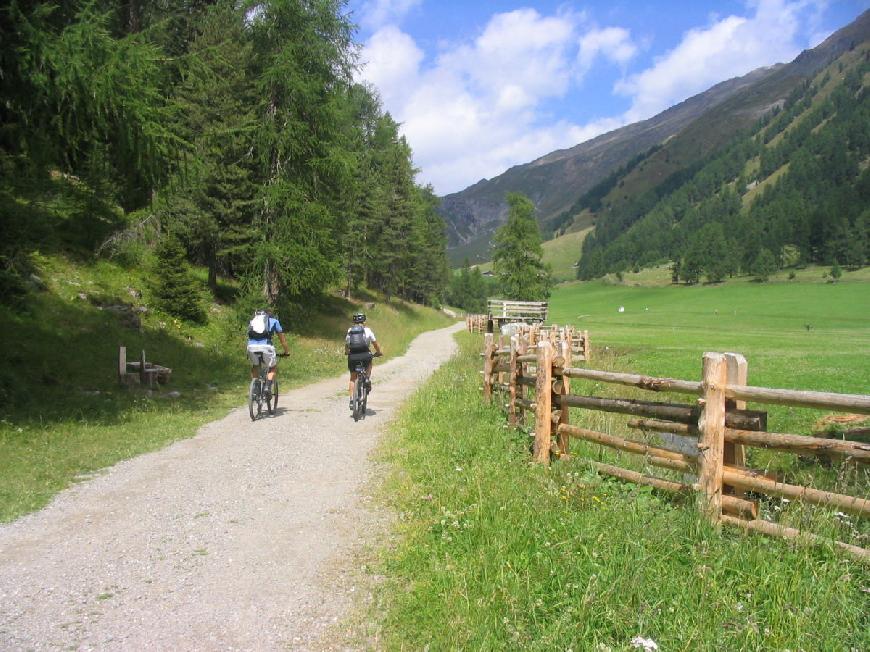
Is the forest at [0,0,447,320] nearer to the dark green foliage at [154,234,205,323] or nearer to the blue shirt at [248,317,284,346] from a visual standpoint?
the dark green foliage at [154,234,205,323]

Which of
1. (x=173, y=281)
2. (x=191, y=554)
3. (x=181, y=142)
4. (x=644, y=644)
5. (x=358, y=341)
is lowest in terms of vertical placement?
(x=191, y=554)

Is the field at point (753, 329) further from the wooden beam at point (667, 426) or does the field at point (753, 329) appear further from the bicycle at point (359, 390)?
the bicycle at point (359, 390)

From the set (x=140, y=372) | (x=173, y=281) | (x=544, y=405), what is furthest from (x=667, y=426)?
(x=173, y=281)

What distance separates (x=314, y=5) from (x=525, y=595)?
82.9 feet

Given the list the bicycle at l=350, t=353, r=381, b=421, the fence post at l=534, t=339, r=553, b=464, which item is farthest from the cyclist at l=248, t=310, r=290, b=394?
the fence post at l=534, t=339, r=553, b=464

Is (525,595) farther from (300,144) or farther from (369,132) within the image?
(369,132)

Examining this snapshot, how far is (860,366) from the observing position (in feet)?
66.3

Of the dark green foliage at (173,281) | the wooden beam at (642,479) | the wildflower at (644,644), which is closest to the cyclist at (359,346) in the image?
the wooden beam at (642,479)

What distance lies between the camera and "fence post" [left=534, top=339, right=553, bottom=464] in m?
7.83

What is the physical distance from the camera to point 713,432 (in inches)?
209

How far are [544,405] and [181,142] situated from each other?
933 centimetres

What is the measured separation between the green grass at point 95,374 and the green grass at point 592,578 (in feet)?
15.7

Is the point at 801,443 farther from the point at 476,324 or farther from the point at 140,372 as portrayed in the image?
the point at 476,324

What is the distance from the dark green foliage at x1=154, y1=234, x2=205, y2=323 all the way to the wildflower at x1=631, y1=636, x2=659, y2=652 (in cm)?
1933
